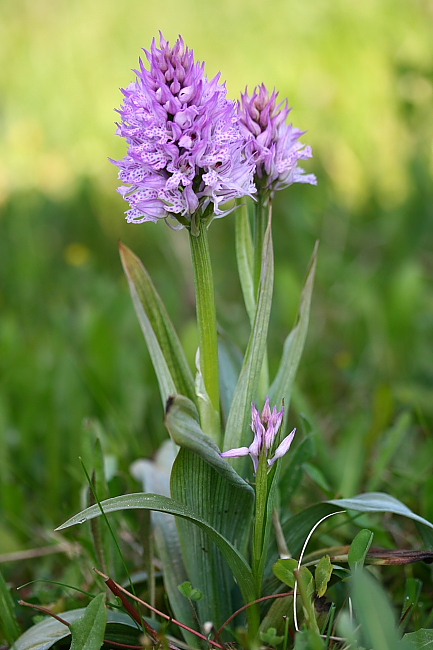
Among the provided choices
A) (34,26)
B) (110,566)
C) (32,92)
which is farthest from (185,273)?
(34,26)

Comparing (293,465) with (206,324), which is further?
(293,465)

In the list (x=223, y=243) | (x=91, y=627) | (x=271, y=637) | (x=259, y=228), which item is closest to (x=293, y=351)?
(x=259, y=228)

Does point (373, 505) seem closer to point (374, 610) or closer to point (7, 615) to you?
point (374, 610)

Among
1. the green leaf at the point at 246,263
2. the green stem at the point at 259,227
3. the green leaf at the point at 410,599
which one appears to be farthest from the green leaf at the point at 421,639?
the green leaf at the point at 246,263

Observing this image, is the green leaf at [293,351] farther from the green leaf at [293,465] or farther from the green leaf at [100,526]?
the green leaf at [100,526]

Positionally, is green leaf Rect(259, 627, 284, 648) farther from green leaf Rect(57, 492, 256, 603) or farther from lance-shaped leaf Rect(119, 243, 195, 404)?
lance-shaped leaf Rect(119, 243, 195, 404)

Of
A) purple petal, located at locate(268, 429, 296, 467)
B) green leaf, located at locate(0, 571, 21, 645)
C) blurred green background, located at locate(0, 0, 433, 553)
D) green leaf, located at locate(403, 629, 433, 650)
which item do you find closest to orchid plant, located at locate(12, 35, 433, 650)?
purple petal, located at locate(268, 429, 296, 467)

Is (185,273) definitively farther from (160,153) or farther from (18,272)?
(160,153)
